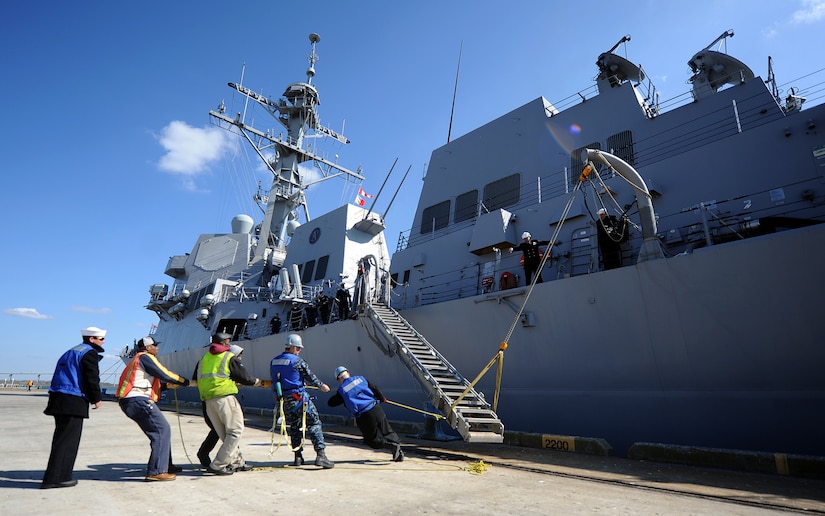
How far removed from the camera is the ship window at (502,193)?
10.0 metres

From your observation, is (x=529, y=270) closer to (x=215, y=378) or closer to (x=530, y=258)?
(x=530, y=258)

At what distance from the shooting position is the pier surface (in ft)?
10.2

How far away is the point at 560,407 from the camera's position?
276 inches

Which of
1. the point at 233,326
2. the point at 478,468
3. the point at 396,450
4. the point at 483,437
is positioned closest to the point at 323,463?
the point at 396,450

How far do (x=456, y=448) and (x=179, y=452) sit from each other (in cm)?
366

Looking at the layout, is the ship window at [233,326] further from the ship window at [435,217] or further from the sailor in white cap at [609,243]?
the sailor in white cap at [609,243]

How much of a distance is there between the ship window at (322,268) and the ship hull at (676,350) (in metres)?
→ 8.37

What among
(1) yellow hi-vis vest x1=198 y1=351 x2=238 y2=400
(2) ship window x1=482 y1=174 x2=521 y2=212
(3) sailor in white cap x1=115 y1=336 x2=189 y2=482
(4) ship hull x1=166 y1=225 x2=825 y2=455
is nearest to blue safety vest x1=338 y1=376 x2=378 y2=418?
(1) yellow hi-vis vest x1=198 y1=351 x2=238 y2=400

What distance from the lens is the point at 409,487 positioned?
149 inches

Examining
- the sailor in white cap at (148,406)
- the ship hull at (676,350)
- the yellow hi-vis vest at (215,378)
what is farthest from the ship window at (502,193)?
the sailor in white cap at (148,406)

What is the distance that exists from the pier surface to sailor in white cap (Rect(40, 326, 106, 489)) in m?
0.17

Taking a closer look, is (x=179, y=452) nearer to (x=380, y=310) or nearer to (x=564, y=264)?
(x=380, y=310)

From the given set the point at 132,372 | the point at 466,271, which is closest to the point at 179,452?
the point at 132,372

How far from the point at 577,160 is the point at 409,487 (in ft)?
25.0
